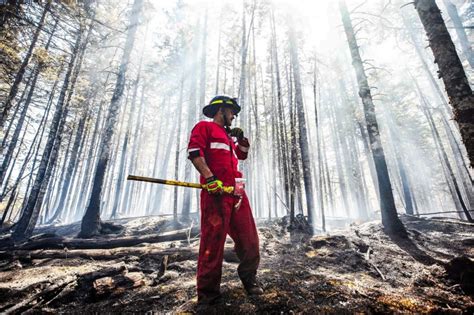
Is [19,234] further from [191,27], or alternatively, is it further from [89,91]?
[191,27]

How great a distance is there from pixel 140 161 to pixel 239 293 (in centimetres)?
3366

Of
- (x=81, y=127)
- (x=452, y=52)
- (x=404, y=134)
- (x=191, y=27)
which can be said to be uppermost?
(x=191, y=27)

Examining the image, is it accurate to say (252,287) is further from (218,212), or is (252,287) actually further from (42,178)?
(42,178)

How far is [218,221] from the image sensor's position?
113 inches

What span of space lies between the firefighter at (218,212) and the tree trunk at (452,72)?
11.6 ft

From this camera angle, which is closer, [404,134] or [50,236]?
[50,236]

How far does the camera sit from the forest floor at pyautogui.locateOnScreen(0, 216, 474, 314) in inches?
107

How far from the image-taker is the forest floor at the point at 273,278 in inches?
107

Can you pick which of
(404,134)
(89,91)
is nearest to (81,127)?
(89,91)

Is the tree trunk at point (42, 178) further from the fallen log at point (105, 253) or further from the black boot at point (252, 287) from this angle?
the black boot at point (252, 287)

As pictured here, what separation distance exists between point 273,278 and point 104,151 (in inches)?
340

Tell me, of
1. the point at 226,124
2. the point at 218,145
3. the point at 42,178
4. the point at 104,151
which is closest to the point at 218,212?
the point at 218,145

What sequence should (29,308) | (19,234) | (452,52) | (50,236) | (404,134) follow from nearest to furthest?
1. (29,308)
2. (452,52)
3. (50,236)
4. (19,234)
5. (404,134)

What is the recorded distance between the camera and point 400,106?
2031cm
